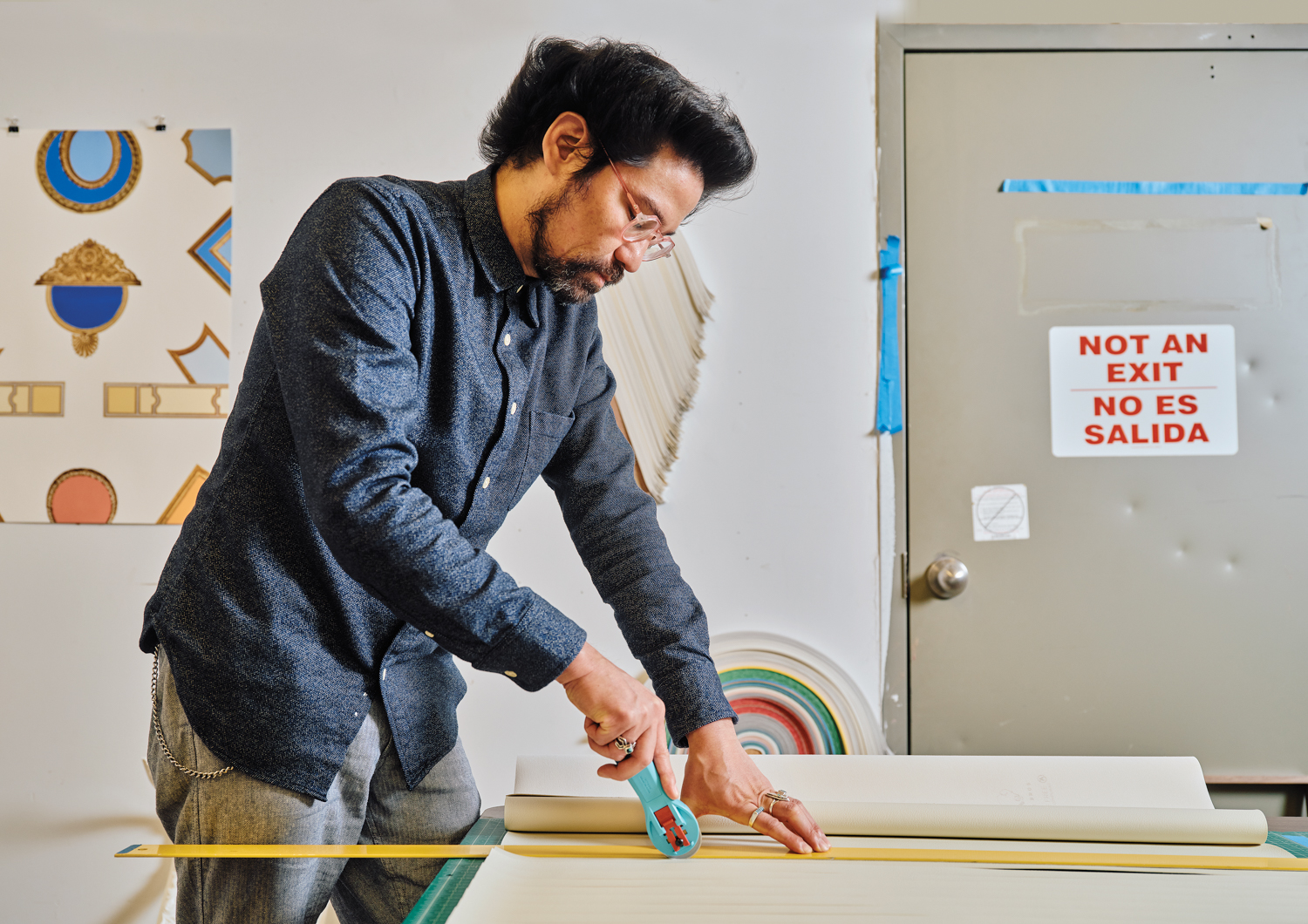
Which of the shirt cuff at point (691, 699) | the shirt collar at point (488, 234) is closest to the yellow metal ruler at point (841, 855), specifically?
the shirt cuff at point (691, 699)

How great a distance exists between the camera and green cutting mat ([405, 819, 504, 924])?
712 millimetres

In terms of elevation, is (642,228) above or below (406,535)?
above

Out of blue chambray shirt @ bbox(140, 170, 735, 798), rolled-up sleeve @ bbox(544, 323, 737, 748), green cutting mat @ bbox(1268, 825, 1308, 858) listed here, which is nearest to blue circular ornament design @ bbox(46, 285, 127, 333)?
blue chambray shirt @ bbox(140, 170, 735, 798)

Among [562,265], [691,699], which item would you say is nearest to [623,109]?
[562,265]

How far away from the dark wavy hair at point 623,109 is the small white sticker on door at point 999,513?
3.24 feet

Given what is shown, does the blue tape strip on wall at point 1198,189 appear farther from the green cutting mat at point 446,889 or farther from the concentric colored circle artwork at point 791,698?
the green cutting mat at point 446,889

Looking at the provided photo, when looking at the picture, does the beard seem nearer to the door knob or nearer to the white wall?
the white wall

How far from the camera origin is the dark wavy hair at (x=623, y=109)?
873 mm

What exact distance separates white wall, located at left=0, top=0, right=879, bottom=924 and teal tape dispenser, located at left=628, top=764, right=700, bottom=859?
842mm

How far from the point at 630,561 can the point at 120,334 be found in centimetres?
127

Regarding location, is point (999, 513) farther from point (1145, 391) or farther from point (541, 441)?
point (541, 441)

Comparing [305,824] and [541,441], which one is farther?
[541,441]

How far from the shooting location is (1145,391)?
1.68 metres

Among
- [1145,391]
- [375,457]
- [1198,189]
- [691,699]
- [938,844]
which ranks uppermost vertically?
[1198,189]
